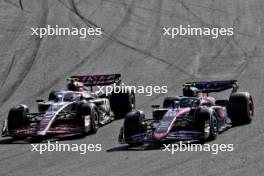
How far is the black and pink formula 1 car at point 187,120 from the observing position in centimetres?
1728

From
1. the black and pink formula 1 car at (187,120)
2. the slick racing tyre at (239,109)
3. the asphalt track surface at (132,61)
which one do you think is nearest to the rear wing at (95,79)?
the asphalt track surface at (132,61)

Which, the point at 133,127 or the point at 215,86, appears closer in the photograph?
the point at 133,127

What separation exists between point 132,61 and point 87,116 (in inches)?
449

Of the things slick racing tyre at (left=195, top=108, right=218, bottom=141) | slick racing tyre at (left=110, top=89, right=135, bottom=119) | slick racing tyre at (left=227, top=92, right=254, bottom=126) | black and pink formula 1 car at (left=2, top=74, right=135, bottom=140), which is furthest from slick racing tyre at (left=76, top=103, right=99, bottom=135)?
slick racing tyre at (left=227, top=92, right=254, bottom=126)

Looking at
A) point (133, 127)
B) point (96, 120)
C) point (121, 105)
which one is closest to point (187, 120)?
point (133, 127)

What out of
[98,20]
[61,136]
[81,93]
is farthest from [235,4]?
[61,136]

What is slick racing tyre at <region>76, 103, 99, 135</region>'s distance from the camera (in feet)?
64.7

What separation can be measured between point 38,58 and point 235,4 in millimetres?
12778

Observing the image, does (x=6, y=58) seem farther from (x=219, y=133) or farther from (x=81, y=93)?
→ (x=219, y=133)

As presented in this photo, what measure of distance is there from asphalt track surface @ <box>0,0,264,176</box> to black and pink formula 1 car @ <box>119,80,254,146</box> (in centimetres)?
36

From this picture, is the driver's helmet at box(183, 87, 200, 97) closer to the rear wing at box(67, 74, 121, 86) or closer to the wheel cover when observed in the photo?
the wheel cover

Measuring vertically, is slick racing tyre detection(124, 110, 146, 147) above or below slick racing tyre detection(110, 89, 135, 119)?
below

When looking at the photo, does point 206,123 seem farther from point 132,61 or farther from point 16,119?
point 132,61

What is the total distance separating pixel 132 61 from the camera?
31.0 m
